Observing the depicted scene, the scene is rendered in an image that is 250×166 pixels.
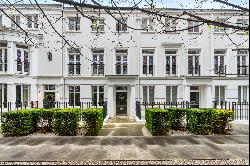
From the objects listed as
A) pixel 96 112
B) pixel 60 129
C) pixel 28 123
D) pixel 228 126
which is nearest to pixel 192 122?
pixel 228 126

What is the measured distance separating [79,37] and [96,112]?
14.6 metres

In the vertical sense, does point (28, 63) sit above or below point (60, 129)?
above

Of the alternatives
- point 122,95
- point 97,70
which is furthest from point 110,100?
point 97,70

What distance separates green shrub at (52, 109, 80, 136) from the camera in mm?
12461

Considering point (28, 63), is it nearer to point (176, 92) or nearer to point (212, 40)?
point (176, 92)

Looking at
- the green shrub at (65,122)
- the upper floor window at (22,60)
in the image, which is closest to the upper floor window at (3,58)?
the upper floor window at (22,60)

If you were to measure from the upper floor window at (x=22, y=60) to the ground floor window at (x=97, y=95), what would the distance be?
629 centimetres

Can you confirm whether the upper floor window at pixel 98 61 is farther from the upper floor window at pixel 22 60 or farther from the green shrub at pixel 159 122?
the green shrub at pixel 159 122

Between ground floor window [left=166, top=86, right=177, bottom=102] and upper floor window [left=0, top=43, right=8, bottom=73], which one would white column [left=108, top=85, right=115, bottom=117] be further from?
upper floor window [left=0, top=43, right=8, bottom=73]

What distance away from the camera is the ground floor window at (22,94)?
23.5 m

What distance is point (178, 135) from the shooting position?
1251cm

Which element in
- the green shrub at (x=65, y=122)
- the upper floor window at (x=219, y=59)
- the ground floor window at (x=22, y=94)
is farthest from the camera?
the upper floor window at (x=219, y=59)

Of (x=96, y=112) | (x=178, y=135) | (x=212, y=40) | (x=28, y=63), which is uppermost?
(x=212, y=40)

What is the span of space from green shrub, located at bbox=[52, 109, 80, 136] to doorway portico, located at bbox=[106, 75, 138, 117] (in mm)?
11927
